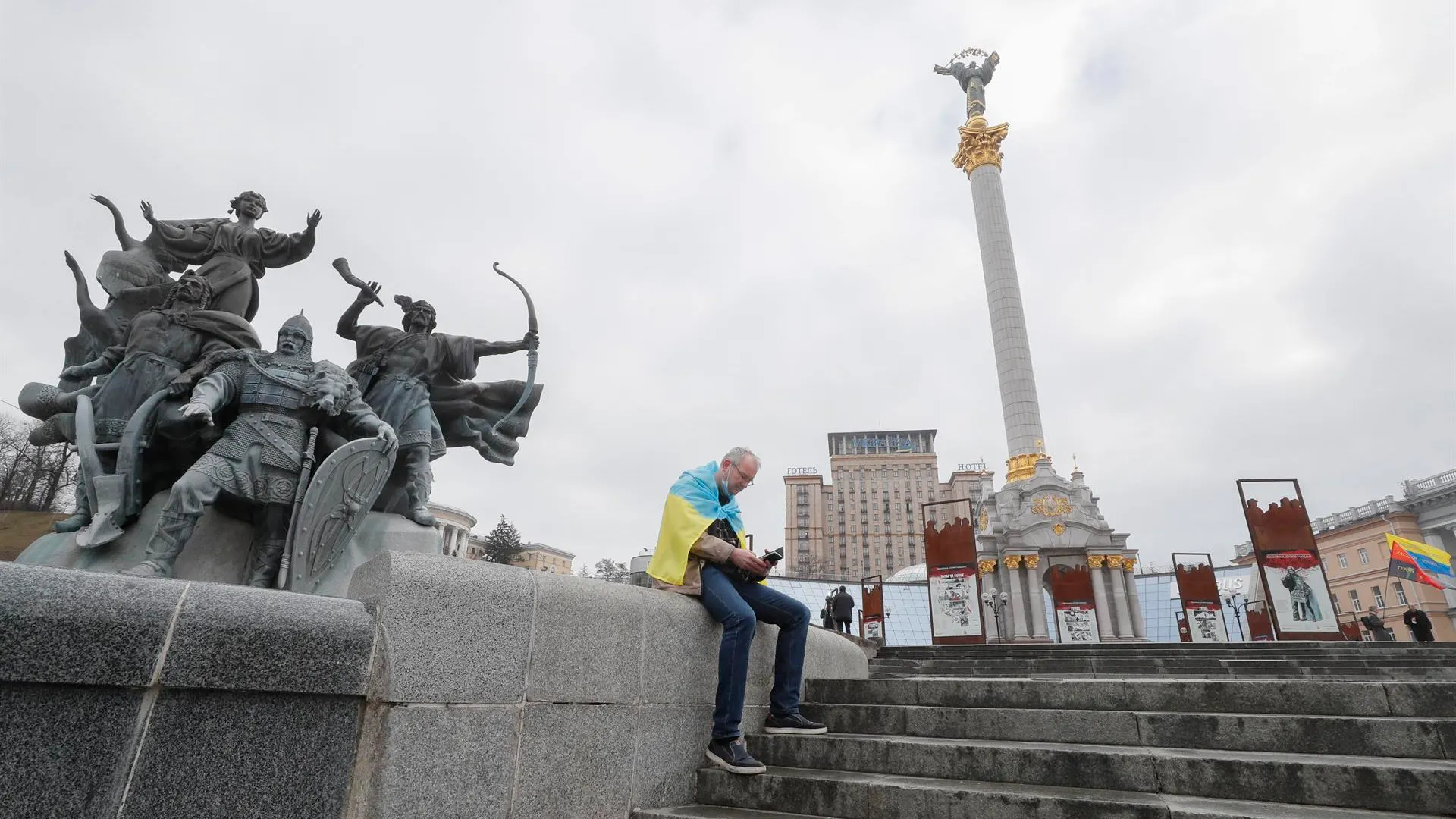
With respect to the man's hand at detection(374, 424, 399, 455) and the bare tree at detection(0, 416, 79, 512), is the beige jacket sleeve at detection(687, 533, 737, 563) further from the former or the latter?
the bare tree at detection(0, 416, 79, 512)

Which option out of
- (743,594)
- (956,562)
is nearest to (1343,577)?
(956,562)

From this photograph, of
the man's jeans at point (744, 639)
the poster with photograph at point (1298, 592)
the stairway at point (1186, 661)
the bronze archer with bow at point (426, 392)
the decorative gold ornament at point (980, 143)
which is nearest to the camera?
the man's jeans at point (744, 639)

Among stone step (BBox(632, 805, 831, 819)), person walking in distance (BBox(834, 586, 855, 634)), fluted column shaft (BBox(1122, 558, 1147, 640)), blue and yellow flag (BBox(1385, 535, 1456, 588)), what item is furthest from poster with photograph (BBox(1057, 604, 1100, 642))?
stone step (BBox(632, 805, 831, 819))

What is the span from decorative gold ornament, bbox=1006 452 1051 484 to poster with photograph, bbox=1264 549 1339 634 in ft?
63.6

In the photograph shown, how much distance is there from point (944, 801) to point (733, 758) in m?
0.96

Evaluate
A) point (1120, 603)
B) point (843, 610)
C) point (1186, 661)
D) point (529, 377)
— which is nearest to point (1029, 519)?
point (1120, 603)

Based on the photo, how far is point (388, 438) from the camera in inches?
159

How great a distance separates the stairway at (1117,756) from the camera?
251cm

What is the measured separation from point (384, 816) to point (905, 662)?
10.8 m

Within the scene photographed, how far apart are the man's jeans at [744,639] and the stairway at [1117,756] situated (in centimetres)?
22

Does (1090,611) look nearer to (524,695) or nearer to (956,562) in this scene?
(956,562)

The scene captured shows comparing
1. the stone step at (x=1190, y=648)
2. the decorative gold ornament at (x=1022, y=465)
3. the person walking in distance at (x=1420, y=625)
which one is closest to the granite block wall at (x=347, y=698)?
the stone step at (x=1190, y=648)

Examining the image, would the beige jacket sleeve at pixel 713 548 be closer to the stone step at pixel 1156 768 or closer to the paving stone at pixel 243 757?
the stone step at pixel 1156 768

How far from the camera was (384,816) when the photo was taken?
2158 mm
